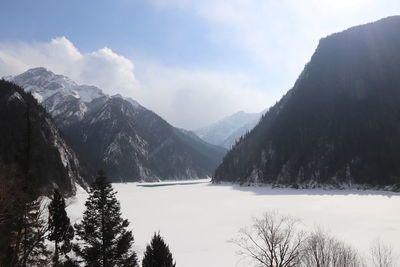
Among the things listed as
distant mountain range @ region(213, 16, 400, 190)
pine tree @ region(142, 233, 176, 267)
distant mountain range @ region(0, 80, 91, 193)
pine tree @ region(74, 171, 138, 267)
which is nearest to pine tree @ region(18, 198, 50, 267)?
pine tree @ region(74, 171, 138, 267)

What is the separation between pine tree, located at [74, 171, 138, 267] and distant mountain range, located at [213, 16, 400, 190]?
123 m

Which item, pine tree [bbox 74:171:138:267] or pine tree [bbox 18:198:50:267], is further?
pine tree [bbox 74:171:138:267]

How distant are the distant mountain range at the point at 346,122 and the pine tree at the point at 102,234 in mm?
123202

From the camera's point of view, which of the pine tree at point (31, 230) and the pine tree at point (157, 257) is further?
the pine tree at point (157, 257)

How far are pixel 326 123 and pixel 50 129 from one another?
5162 inches

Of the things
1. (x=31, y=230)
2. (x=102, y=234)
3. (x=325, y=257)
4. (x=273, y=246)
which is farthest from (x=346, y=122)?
(x=31, y=230)

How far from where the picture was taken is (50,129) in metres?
160

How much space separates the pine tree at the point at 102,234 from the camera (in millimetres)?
24750

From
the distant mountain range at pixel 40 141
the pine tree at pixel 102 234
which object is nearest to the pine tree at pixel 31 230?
the pine tree at pixel 102 234

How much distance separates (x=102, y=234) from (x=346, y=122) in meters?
160

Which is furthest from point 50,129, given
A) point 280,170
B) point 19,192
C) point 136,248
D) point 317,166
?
point 19,192

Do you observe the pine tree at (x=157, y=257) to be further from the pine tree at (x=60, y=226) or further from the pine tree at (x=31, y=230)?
the pine tree at (x=60, y=226)

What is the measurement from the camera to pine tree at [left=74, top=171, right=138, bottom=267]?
2475 centimetres

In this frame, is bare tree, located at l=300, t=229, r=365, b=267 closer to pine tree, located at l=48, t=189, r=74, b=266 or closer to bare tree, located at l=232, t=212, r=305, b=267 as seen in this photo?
bare tree, located at l=232, t=212, r=305, b=267
